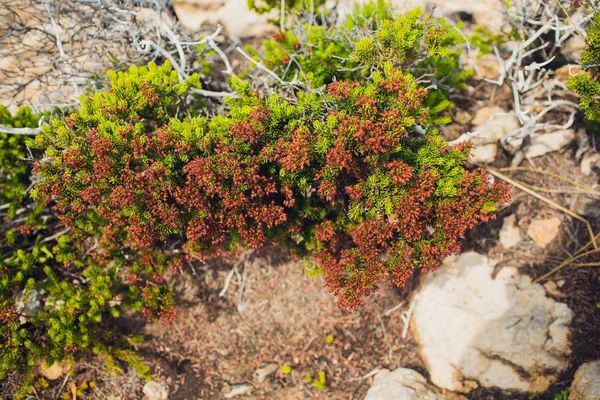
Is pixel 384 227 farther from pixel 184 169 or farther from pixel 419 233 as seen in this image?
pixel 184 169

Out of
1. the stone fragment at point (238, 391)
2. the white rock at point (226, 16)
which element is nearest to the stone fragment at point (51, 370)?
the stone fragment at point (238, 391)

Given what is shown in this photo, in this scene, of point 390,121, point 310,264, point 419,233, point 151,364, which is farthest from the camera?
point 151,364

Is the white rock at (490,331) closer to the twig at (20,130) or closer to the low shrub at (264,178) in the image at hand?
the low shrub at (264,178)

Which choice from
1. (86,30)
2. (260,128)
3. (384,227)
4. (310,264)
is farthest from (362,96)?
(86,30)

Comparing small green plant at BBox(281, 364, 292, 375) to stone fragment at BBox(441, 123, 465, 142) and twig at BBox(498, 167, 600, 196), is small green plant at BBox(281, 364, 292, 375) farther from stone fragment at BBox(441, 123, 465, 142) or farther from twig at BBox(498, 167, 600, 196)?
twig at BBox(498, 167, 600, 196)

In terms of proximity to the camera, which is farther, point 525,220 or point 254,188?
point 525,220

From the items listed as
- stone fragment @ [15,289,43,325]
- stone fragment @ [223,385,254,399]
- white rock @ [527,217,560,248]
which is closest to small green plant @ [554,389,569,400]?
white rock @ [527,217,560,248]
